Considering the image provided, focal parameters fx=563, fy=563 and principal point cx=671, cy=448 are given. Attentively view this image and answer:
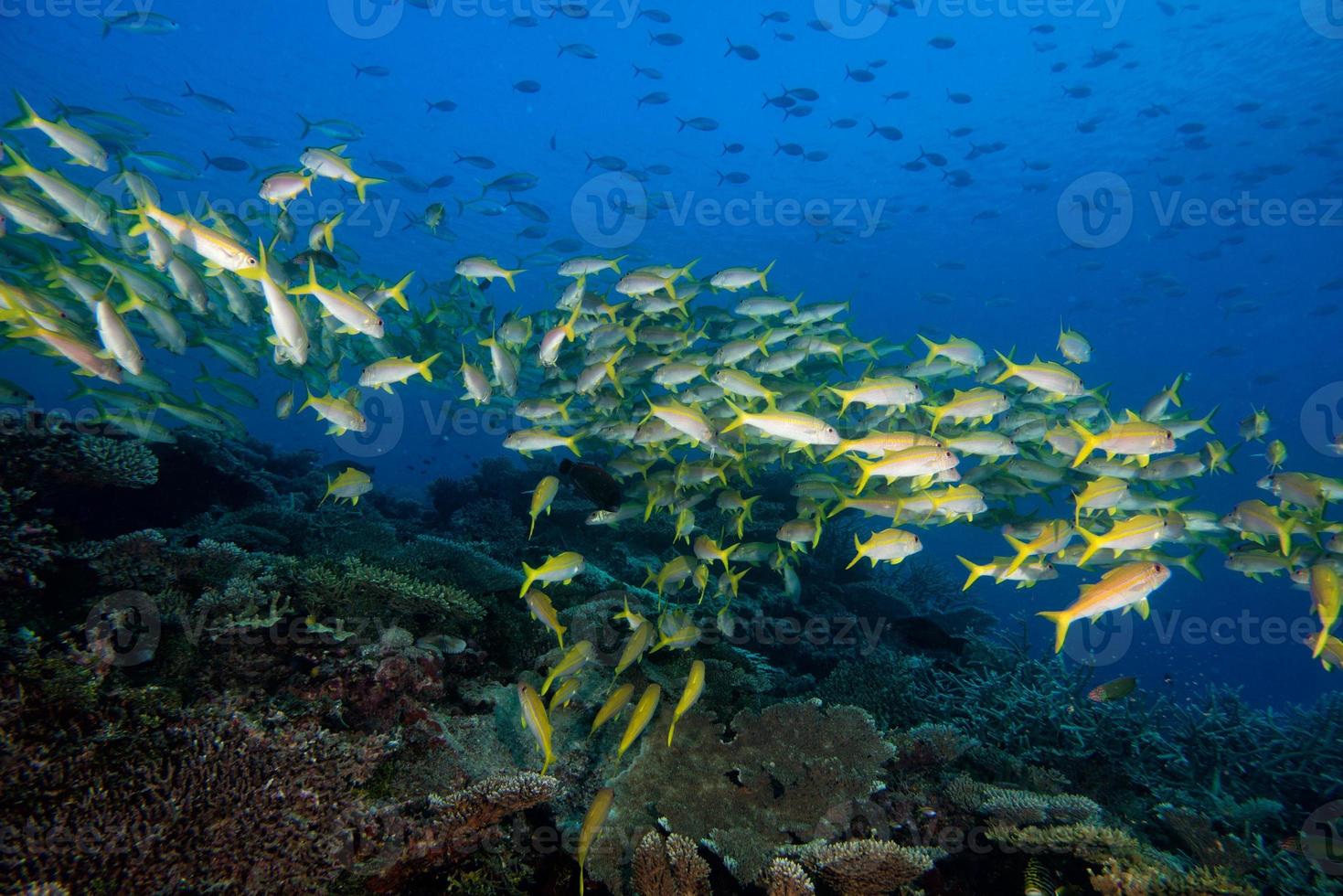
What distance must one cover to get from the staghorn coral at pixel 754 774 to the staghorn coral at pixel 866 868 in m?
0.40

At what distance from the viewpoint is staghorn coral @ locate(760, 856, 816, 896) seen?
267cm

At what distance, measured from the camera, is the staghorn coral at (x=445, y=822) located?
269 cm

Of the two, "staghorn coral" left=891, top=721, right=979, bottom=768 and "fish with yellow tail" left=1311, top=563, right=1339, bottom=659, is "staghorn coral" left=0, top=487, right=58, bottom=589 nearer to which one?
"staghorn coral" left=891, top=721, right=979, bottom=768

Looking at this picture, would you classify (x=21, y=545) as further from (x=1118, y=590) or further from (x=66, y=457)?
(x=1118, y=590)

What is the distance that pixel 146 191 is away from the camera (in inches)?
217

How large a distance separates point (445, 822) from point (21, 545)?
12.7ft

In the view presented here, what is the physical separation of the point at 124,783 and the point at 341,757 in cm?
79

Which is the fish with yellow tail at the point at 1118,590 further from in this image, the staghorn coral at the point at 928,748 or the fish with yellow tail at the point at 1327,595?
the staghorn coral at the point at 928,748

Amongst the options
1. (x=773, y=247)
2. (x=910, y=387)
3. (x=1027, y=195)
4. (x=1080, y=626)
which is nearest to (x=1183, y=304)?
(x=1027, y=195)

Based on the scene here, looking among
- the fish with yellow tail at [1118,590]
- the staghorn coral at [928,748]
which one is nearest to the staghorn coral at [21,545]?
the staghorn coral at [928,748]

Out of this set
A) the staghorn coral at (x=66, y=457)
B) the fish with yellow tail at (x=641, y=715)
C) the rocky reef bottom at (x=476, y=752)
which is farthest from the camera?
the staghorn coral at (x=66, y=457)

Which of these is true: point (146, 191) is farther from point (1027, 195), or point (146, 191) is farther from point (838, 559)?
point (1027, 195)

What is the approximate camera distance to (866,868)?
2893mm

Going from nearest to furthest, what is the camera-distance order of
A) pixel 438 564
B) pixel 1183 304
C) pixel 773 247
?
pixel 438 564 → pixel 773 247 → pixel 1183 304
